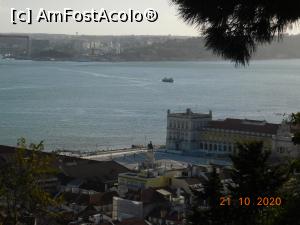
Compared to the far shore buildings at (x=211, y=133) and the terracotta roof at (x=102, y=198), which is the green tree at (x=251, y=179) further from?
the far shore buildings at (x=211, y=133)

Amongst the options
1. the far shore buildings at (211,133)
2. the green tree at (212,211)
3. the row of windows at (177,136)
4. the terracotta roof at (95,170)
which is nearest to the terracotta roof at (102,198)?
the terracotta roof at (95,170)

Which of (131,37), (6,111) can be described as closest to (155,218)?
(6,111)

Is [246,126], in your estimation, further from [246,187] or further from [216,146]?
[246,187]

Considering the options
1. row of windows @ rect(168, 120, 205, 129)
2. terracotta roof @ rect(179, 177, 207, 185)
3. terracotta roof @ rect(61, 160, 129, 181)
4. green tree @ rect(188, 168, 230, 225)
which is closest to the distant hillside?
row of windows @ rect(168, 120, 205, 129)

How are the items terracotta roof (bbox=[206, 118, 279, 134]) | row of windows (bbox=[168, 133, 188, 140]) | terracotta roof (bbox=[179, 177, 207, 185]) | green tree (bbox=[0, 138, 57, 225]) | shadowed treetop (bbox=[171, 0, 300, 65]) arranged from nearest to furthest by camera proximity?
shadowed treetop (bbox=[171, 0, 300, 65]), green tree (bbox=[0, 138, 57, 225]), terracotta roof (bbox=[179, 177, 207, 185]), terracotta roof (bbox=[206, 118, 279, 134]), row of windows (bbox=[168, 133, 188, 140])

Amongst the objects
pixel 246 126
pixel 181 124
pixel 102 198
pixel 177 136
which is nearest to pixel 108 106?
pixel 181 124

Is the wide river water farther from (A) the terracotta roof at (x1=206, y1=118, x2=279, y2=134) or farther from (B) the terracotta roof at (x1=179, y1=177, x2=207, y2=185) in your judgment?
(B) the terracotta roof at (x1=179, y1=177, x2=207, y2=185)

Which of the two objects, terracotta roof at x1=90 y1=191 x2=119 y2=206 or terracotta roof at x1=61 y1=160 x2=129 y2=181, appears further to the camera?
terracotta roof at x1=61 y1=160 x2=129 y2=181
